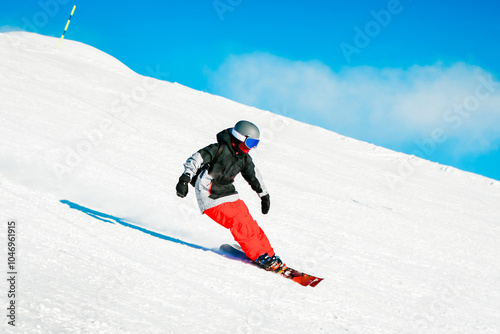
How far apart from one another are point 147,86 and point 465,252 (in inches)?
507

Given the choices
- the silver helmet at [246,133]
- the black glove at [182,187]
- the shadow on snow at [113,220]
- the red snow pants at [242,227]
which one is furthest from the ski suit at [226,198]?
the shadow on snow at [113,220]

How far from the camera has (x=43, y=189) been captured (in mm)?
4625

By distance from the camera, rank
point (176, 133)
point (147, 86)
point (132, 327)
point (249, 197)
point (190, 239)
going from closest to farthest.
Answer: point (132, 327)
point (190, 239)
point (249, 197)
point (176, 133)
point (147, 86)

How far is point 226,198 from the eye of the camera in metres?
4.38

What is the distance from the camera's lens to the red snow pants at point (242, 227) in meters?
4.25

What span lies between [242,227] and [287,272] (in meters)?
0.64

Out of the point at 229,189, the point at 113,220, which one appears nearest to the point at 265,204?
the point at 229,189

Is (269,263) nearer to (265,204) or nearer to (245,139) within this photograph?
(265,204)

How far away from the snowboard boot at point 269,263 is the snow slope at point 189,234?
0.39ft

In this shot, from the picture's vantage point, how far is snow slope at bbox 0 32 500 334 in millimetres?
2684

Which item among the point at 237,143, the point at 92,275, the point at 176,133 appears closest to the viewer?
the point at 92,275

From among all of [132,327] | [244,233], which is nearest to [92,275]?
[132,327]

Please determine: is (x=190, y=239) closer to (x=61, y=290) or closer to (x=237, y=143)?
(x=237, y=143)

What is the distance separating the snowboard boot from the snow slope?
0.12m
